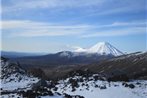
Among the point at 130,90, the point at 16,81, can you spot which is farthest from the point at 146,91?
the point at 16,81

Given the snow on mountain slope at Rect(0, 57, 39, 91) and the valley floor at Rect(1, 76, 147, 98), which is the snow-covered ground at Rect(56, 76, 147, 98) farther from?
the snow on mountain slope at Rect(0, 57, 39, 91)

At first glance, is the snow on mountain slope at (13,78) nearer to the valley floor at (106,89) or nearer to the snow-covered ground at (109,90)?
the valley floor at (106,89)

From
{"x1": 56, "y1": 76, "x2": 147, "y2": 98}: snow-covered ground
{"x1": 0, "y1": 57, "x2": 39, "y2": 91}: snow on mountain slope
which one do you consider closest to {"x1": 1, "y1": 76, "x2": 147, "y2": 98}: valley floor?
{"x1": 56, "y1": 76, "x2": 147, "y2": 98}: snow-covered ground

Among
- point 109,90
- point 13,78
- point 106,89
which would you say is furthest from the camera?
point 13,78

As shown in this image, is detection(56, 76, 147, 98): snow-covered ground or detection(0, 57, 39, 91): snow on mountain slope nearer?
detection(56, 76, 147, 98): snow-covered ground

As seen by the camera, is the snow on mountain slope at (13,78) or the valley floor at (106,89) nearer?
the valley floor at (106,89)

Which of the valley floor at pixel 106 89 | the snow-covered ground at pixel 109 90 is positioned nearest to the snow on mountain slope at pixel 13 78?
the valley floor at pixel 106 89

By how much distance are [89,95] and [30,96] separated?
13309 mm

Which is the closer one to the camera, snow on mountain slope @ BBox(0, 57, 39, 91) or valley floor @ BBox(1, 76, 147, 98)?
valley floor @ BBox(1, 76, 147, 98)

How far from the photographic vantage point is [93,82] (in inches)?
1839

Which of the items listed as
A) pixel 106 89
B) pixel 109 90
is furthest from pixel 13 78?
pixel 109 90

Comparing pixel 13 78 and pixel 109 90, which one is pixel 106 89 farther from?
pixel 13 78

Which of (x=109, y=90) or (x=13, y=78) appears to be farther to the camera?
(x=13, y=78)

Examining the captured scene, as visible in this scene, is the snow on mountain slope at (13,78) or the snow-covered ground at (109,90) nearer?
the snow-covered ground at (109,90)
